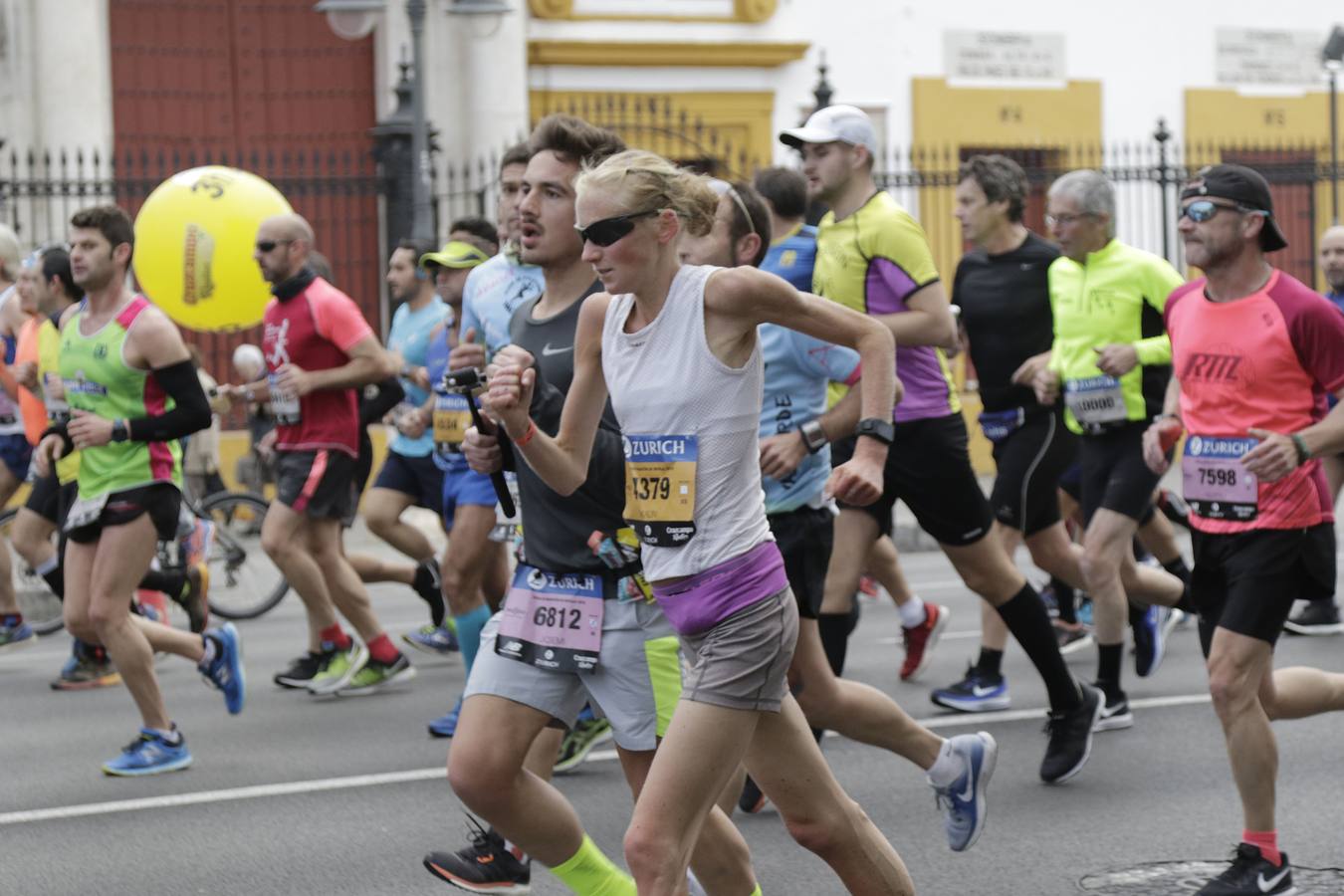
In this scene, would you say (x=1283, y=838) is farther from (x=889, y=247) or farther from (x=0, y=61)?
(x=0, y=61)

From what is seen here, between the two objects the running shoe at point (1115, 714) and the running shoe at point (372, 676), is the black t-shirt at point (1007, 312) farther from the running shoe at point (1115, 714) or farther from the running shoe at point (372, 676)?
the running shoe at point (372, 676)

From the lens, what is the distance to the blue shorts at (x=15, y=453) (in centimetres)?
1088

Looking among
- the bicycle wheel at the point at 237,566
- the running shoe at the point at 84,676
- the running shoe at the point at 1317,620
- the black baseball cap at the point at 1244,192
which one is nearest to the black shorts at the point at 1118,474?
the black baseball cap at the point at 1244,192

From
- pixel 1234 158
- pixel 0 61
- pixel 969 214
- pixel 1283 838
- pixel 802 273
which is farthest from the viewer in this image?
pixel 1234 158

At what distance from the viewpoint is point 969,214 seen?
8344 millimetres

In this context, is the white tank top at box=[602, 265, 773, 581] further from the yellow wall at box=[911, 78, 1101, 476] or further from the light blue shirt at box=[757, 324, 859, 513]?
the yellow wall at box=[911, 78, 1101, 476]

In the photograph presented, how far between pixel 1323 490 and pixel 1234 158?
1891cm

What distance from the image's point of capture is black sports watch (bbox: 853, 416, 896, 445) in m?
4.76

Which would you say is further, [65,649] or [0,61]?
[0,61]

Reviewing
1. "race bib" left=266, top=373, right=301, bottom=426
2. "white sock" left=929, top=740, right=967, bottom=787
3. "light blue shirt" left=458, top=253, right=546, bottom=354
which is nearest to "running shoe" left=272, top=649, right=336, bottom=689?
"race bib" left=266, top=373, right=301, bottom=426

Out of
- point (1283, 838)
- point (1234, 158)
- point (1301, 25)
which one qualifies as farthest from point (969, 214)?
point (1301, 25)

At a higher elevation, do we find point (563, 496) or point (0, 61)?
point (0, 61)

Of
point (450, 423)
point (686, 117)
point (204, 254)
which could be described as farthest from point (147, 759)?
point (686, 117)

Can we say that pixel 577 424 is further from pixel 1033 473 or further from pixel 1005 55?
pixel 1005 55
